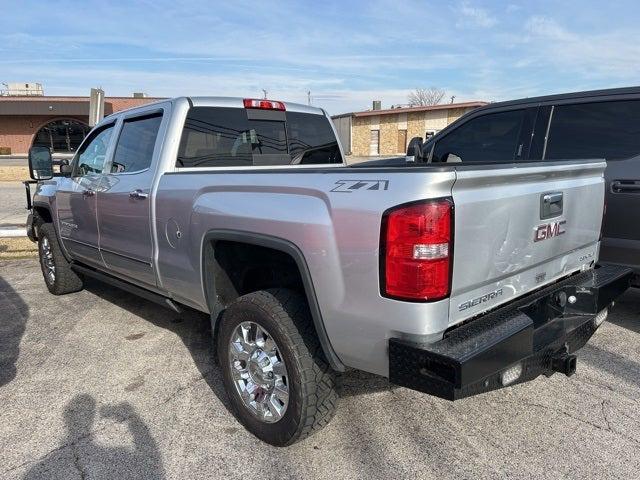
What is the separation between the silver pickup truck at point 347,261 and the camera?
2.10 meters

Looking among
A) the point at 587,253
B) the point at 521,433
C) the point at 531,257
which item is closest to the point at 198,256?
the point at 531,257

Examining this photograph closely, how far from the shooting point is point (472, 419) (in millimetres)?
3023

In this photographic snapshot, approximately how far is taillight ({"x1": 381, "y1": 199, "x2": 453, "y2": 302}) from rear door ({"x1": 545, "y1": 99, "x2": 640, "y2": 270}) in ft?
9.02

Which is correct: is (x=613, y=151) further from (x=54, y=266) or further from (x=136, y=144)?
(x=54, y=266)

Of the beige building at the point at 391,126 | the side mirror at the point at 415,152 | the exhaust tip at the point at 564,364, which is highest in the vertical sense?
the beige building at the point at 391,126

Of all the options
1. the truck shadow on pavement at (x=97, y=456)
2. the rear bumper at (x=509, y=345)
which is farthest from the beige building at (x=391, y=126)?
the truck shadow on pavement at (x=97, y=456)

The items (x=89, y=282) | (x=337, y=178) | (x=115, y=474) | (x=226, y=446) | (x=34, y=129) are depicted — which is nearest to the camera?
(x=337, y=178)

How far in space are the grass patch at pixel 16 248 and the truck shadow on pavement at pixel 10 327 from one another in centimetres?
182

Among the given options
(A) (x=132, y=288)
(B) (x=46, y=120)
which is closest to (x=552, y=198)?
(A) (x=132, y=288)

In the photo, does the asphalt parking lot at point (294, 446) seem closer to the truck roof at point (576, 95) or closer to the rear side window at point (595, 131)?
the rear side window at point (595, 131)

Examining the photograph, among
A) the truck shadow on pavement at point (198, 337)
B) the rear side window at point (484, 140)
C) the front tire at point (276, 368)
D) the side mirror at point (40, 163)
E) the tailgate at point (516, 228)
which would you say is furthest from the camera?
the side mirror at point (40, 163)

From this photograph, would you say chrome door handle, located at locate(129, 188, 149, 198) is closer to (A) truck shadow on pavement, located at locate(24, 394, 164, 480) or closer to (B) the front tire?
(B) the front tire

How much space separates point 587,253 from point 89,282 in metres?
5.55

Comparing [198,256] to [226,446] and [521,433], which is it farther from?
[521,433]
